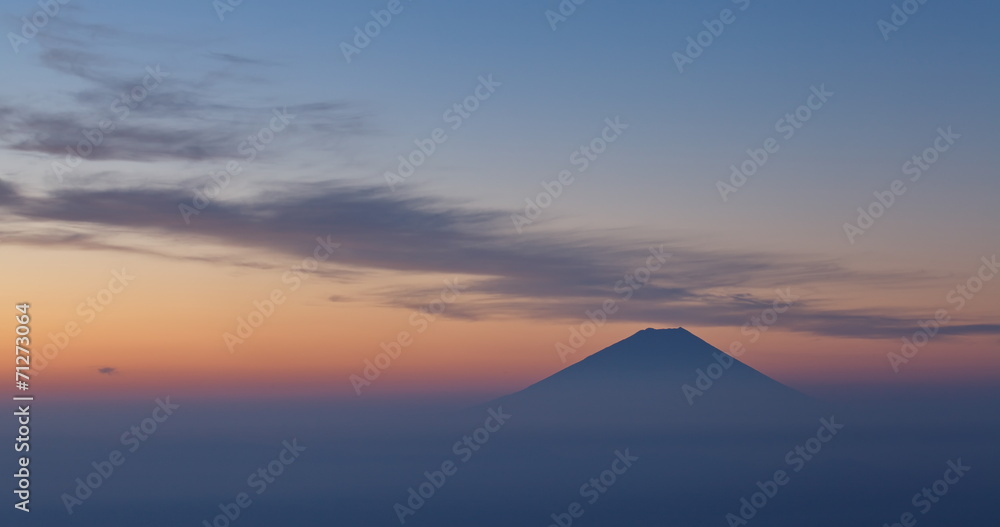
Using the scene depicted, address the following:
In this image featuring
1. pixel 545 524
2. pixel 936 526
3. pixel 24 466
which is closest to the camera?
pixel 24 466

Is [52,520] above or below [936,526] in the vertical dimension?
above

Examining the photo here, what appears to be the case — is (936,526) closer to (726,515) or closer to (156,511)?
(726,515)

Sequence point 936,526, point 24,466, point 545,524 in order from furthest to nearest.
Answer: point 936,526 < point 545,524 < point 24,466

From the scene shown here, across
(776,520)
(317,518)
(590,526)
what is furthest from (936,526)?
(317,518)

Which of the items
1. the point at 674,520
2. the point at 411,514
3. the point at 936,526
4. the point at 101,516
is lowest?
the point at 936,526

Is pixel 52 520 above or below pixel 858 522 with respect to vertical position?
above

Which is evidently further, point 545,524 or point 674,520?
point 674,520

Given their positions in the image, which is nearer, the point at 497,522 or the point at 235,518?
the point at 497,522

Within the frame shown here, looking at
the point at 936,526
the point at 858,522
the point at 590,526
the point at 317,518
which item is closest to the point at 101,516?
the point at 317,518

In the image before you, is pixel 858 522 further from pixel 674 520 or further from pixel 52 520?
pixel 52 520
